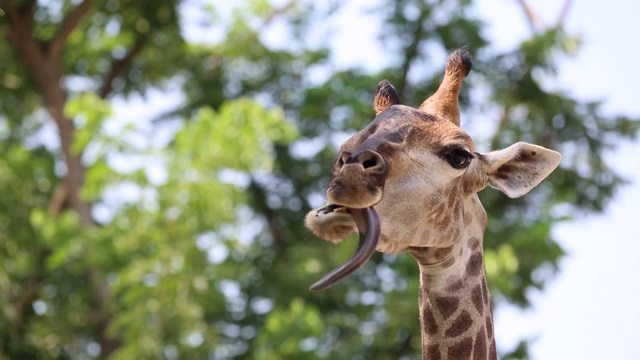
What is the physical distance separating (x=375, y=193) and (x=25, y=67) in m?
13.6

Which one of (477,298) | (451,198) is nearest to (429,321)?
(477,298)

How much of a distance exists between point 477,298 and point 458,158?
575mm

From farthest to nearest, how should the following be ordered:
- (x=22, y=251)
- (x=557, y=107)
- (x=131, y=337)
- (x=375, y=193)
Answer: (x=557, y=107) < (x=22, y=251) < (x=131, y=337) < (x=375, y=193)

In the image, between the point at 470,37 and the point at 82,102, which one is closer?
the point at 82,102

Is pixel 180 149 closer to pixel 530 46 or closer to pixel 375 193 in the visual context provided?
pixel 530 46

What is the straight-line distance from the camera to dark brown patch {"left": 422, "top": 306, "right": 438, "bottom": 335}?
5.14 m

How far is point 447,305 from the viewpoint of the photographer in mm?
5137

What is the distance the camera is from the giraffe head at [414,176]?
4.57 metres

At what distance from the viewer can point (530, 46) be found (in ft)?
56.3

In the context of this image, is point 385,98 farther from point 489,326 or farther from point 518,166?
point 489,326

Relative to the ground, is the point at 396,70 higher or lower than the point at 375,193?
lower

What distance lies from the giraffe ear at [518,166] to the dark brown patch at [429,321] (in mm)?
552

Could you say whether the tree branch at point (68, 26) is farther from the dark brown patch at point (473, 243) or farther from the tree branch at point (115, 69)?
the dark brown patch at point (473, 243)

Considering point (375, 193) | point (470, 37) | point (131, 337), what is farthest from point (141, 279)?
point (375, 193)
